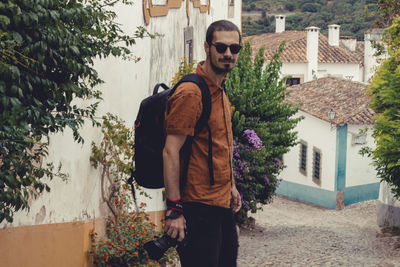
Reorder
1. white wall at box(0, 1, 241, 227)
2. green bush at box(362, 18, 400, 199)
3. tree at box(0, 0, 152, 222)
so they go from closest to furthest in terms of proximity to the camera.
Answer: tree at box(0, 0, 152, 222), white wall at box(0, 1, 241, 227), green bush at box(362, 18, 400, 199)

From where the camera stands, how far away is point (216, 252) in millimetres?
3518

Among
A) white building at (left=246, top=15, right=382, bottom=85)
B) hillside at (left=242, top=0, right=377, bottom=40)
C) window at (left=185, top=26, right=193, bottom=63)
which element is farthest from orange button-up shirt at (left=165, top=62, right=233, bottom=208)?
hillside at (left=242, top=0, right=377, bottom=40)

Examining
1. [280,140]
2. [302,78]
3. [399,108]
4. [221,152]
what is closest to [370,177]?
[302,78]

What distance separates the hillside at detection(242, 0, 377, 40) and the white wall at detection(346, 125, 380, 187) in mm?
31605

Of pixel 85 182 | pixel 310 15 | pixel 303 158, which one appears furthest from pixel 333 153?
pixel 310 15

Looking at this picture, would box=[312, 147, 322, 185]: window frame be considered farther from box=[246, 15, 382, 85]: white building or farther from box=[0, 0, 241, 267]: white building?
box=[0, 0, 241, 267]: white building

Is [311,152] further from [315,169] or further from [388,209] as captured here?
[388,209]

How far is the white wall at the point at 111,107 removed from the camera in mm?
6035

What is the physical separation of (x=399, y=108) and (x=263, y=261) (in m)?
3.82

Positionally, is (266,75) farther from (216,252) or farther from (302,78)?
(302,78)

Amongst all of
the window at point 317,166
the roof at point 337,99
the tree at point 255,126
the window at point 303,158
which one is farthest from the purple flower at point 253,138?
the window at point 303,158

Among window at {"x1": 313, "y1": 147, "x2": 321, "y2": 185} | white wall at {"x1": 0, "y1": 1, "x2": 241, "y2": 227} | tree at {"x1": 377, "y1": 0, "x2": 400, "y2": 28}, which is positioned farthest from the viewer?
window at {"x1": 313, "y1": 147, "x2": 321, "y2": 185}

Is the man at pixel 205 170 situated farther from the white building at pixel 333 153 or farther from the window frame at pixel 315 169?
the window frame at pixel 315 169

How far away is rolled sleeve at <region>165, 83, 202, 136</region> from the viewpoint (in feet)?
11.1
